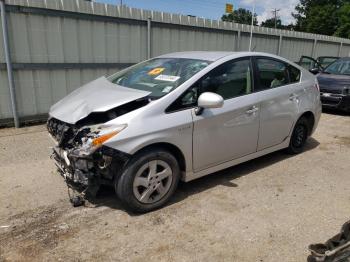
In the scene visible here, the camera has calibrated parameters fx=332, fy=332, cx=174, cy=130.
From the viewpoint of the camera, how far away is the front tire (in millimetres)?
3232

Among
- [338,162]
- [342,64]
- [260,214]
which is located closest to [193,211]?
[260,214]

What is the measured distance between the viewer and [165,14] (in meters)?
8.46

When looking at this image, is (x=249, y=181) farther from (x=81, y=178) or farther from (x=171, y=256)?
(x=81, y=178)

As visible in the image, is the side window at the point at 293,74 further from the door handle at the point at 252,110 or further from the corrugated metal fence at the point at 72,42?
the corrugated metal fence at the point at 72,42

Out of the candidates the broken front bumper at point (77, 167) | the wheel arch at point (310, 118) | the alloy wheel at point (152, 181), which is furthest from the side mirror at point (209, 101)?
the wheel arch at point (310, 118)

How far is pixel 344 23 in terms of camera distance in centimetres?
4459

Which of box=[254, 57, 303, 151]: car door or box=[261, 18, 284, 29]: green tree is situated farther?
box=[261, 18, 284, 29]: green tree

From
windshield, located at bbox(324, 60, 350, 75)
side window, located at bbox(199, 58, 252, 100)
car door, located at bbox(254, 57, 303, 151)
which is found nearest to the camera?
side window, located at bbox(199, 58, 252, 100)

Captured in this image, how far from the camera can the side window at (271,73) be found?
450cm

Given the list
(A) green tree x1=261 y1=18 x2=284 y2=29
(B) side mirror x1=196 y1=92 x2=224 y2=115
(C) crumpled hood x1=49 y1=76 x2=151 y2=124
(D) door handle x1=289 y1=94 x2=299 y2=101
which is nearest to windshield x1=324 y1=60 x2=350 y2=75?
(D) door handle x1=289 y1=94 x2=299 y2=101

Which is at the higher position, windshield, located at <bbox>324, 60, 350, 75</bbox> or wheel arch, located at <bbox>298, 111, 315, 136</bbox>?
windshield, located at <bbox>324, 60, 350, 75</bbox>

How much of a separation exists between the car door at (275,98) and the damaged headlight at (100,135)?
6.80ft

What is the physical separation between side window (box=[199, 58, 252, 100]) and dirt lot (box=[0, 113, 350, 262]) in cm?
117

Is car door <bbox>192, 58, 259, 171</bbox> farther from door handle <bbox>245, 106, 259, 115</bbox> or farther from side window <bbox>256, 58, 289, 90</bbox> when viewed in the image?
side window <bbox>256, 58, 289, 90</bbox>
